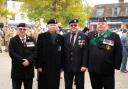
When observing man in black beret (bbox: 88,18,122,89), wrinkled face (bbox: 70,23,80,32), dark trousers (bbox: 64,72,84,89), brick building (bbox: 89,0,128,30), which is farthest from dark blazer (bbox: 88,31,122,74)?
brick building (bbox: 89,0,128,30)

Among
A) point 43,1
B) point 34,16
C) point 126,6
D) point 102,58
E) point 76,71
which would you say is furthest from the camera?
point 126,6

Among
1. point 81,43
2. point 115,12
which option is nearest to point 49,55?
point 81,43

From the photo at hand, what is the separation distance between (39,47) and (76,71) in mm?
939

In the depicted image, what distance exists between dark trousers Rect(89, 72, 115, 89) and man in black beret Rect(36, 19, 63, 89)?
2.87ft

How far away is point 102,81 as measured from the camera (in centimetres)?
873

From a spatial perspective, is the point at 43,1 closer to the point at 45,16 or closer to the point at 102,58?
the point at 45,16

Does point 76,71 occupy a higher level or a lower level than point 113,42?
lower

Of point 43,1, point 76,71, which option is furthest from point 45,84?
point 43,1

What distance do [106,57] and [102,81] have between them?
21.3 inches

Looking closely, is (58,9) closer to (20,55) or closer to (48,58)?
(48,58)

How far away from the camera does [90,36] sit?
8789 mm

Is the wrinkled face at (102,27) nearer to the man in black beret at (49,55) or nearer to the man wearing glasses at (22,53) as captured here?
the man in black beret at (49,55)

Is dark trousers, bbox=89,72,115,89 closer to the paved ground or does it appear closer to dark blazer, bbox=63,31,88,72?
dark blazer, bbox=63,31,88,72

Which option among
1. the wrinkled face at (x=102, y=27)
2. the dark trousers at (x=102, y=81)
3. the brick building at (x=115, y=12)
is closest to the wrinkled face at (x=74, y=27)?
the wrinkled face at (x=102, y=27)
